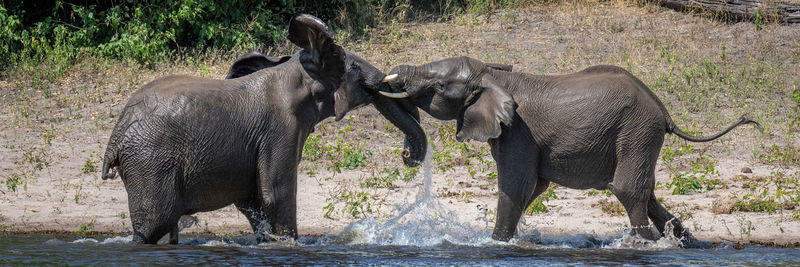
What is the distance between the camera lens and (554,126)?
29.2 feet

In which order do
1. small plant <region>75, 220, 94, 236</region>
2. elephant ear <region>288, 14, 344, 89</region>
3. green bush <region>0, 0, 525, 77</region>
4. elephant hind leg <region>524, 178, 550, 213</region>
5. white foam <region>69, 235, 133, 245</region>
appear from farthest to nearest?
1. green bush <region>0, 0, 525, 77</region>
2. small plant <region>75, 220, 94, 236</region>
3. elephant hind leg <region>524, 178, 550, 213</region>
4. white foam <region>69, 235, 133, 245</region>
5. elephant ear <region>288, 14, 344, 89</region>

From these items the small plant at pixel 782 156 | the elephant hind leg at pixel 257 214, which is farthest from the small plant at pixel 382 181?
the small plant at pixel 782 156

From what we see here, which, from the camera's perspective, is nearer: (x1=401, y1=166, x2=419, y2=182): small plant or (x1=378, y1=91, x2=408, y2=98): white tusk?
(x1=378, y1=91, x2=408, y2=98): white tusk

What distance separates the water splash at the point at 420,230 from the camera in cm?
976

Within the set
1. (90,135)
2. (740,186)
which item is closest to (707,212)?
(740,186)

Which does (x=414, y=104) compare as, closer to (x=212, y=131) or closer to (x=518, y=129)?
(x=518, y=129)

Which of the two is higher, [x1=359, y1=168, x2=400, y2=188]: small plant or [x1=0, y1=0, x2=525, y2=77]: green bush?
[x1=0, y1=0, x2=525, y2=77]: green bush

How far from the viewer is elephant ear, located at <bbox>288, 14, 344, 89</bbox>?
8.36 metres

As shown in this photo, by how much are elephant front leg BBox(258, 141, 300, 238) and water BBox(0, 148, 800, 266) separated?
34cm

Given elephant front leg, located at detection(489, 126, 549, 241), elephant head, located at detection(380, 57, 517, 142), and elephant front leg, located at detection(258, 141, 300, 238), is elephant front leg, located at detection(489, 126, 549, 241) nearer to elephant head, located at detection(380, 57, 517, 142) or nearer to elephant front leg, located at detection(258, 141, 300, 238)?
elephant head, located at detection(380, 57, 517, 142)

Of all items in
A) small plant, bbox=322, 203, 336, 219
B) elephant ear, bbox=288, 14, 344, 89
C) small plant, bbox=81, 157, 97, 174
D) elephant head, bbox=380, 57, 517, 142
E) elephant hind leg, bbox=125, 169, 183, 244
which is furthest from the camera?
small plant, bbox=81, 157, 97, 174

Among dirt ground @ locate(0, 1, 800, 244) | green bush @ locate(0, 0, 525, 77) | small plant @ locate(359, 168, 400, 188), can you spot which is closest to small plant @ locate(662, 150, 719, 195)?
dirt ground @ locate(0, 1, 800, 244)

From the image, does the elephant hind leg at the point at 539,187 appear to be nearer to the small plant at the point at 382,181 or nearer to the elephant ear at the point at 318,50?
the elephant ear at the point at 318,50

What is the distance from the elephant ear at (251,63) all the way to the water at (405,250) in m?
1.47
